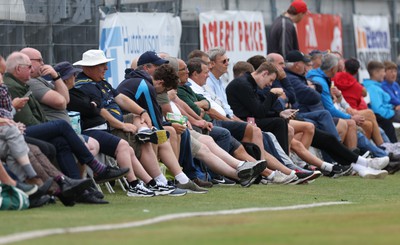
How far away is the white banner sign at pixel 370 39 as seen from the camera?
874 inches

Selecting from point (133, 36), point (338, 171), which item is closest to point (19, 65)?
point (133, 36)

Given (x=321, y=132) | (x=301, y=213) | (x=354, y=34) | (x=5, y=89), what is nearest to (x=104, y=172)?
(x=5, y=89)

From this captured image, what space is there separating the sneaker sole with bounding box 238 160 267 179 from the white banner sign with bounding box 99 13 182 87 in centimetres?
261

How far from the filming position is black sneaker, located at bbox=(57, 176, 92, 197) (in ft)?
35.0

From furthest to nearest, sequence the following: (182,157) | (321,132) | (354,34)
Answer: (354,34) < (321,132) < (182,157)

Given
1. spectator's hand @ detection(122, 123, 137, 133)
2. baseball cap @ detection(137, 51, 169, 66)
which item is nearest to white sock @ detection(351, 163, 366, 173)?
baseball cap @ detection(137, 51, 169, 66)

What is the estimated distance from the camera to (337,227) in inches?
344

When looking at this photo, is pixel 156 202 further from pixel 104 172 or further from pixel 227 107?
pixel 227 107

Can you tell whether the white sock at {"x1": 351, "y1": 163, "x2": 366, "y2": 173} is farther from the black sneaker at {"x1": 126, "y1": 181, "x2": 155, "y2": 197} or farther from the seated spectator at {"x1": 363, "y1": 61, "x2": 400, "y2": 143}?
the black sneaker at {"x1": 126, "y1": 181, "x2": 155, "y2": 197}

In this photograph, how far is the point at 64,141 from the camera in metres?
11.4

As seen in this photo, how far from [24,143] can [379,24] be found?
1348 cm

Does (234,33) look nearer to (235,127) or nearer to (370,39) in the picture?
(235,127)

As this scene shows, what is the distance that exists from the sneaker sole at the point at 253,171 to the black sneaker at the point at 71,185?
346 centimetres

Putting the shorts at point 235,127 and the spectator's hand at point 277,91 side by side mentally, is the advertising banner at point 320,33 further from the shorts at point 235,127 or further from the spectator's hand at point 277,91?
the shorts at point 235,127
